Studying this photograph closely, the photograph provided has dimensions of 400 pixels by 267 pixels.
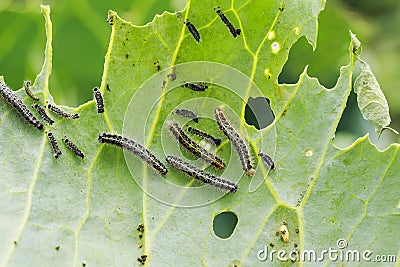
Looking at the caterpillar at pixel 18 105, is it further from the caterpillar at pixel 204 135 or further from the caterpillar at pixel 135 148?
the caterpillar at pixel 204 135

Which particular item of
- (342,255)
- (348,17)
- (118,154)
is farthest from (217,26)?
(348,17)

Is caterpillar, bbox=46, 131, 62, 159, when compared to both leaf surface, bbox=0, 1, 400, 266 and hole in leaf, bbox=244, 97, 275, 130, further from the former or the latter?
hole in leaf, bbox=244, 97, 275, 130

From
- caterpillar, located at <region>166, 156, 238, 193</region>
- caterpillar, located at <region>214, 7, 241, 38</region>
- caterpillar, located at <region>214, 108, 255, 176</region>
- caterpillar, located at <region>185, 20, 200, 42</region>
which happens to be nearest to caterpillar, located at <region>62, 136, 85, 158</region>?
caterpillar, located at <region>166, 156, 238, 193</region>

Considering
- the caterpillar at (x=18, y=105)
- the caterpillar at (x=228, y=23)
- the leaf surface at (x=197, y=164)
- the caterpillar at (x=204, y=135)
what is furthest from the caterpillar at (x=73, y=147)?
the caterpillar at (x=228, y=23)

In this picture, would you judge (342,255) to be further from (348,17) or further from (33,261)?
(348,17)

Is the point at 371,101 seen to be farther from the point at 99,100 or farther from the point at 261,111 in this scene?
the point at 99,100
